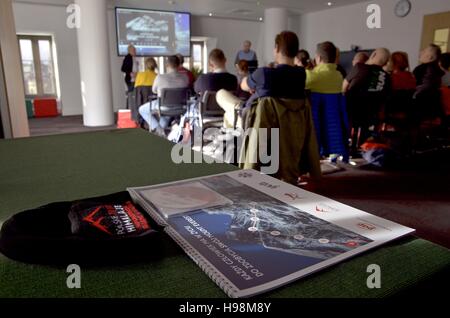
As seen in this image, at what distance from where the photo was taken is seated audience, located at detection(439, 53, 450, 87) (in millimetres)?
4191

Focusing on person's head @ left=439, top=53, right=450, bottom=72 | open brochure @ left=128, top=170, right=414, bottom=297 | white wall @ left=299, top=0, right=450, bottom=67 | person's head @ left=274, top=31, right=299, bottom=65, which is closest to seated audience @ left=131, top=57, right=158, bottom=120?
person's head @ left=274, top=31, right=299, bottom=65

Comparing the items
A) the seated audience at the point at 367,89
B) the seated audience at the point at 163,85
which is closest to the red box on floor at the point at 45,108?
the seated audience at the point at 163,85

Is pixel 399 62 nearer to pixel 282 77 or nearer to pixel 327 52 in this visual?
pixel 327 52

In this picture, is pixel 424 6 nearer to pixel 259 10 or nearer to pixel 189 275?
pixel 259 10

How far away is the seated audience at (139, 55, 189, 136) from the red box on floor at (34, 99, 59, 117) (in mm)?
4113

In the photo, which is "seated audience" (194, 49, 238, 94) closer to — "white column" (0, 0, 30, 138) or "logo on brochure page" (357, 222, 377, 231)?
"white column" (0, 0, 30, 138)

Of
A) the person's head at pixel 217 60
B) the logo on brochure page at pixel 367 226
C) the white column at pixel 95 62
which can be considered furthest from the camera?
the white column at pixel 95 62

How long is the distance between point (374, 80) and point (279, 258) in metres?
3.50

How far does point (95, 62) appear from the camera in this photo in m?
6.03

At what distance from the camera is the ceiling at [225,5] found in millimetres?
7406

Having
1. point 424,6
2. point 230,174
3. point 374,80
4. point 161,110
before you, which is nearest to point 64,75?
point 161,110

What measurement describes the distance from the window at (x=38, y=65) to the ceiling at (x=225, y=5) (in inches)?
37.6

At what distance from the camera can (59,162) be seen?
0.85m

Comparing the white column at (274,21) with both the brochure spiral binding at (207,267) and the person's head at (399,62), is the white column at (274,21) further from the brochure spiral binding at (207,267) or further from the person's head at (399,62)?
the brochure spiral binding at (207,267)
